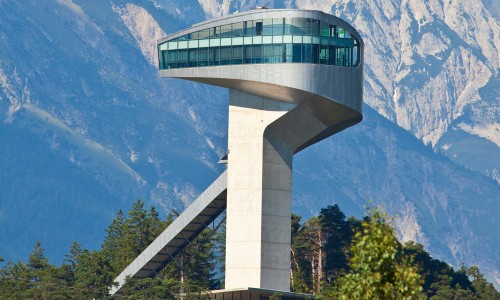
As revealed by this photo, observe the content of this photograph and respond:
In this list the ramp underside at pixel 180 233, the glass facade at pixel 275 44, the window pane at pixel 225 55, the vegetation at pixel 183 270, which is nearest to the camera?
the glass facade at pixel 275 44

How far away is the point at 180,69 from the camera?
135 m

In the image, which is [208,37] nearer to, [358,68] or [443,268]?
[358,68]

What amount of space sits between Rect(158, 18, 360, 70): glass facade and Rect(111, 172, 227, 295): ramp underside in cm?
1015

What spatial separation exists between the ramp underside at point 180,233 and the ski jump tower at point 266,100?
3.32ft

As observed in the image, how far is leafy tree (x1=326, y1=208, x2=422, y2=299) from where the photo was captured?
57.9 metres

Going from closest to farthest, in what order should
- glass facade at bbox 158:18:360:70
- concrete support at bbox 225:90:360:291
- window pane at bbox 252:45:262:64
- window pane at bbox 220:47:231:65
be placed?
glass facade at bbox 158:18:360:70 < window pane at bbox 252:45:262:64 < window pane at bbox 220:47:231:65 < concrete support at bbox 225:90:360:291

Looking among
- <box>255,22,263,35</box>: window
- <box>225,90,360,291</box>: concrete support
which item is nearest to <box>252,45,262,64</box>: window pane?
<box>255,22,263,35</box>: window

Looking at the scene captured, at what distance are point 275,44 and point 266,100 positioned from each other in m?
4.53

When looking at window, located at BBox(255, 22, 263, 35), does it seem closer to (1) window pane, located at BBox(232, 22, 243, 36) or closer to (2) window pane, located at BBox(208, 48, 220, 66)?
(1) window pane, located at BBox(232, 22, 243, 36)

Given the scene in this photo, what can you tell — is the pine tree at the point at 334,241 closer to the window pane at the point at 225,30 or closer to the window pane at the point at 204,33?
the window pane at the point at 204,33

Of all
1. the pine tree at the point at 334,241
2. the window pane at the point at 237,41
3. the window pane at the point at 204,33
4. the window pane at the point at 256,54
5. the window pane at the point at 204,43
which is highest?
the window pane at the point at 204,33

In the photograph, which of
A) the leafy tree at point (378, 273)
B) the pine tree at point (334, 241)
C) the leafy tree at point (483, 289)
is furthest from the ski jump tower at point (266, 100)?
the leafy tree at point (378, 273)

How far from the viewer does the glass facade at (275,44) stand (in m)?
131

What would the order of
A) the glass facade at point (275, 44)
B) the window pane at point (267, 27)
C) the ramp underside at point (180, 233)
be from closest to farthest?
1. the glass facade at point (275, 44)
2. the window pane at point (267, 27)
3. the ramp underside at point (180, 233)
